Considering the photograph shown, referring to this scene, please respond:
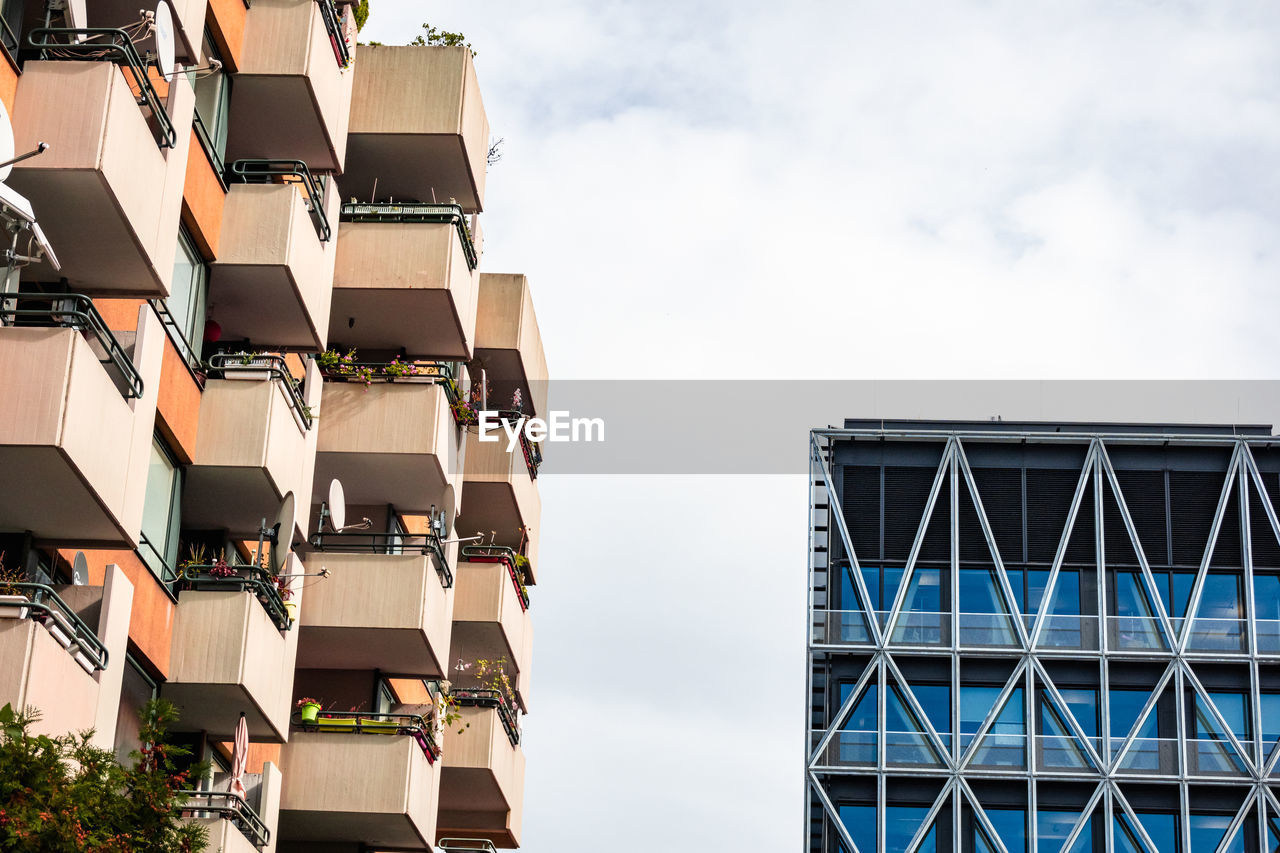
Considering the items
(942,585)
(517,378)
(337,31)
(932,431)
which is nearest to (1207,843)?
(942,585)

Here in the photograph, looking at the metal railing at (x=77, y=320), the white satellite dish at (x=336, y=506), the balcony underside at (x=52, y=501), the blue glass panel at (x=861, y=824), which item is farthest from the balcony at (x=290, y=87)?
the blue glass panel at (x=861, y=824)

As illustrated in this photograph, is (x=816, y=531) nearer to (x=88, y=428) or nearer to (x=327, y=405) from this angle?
(x=327, y=405)

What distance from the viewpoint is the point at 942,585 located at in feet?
197

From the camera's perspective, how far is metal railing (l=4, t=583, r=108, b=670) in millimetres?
17203

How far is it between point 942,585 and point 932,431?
14.8 ft

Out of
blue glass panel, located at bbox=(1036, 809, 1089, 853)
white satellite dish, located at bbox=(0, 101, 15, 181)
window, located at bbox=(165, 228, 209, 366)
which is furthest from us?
blue glass panel, located at bbox=(1036, 809, 1089, 853)

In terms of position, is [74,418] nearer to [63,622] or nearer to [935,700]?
[63,622]

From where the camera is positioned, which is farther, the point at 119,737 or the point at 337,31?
the point at 337,31

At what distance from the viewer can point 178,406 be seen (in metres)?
22.4

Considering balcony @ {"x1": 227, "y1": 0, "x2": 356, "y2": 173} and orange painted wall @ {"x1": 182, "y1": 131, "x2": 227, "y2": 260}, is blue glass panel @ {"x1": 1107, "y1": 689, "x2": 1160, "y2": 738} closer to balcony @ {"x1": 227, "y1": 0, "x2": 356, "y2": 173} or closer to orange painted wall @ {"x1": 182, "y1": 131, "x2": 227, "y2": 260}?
balcony @ {"x1": 227, "y1": 0, "x2": 356, "y2": 173}

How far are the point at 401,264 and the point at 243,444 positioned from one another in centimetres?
622

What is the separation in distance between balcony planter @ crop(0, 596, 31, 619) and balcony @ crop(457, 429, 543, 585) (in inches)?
635

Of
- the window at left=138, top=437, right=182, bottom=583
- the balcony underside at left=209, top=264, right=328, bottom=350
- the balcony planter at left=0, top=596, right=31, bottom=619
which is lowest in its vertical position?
the balcony planter at left=0, top=596, right=31, bottom=619

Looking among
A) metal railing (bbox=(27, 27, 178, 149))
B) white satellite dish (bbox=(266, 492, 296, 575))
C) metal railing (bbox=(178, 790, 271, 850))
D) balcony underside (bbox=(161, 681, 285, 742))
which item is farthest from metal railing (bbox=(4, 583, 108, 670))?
metal railing (bbox=(27, 27, 178, 149))
